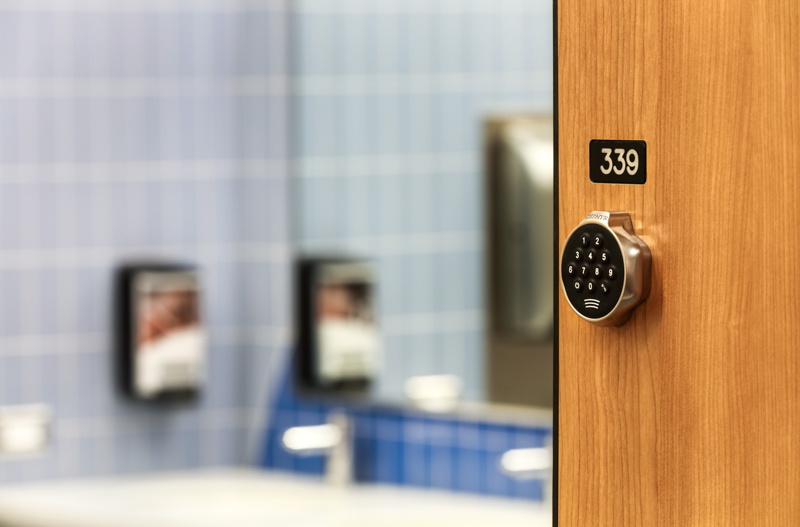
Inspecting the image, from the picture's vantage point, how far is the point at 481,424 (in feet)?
6.94

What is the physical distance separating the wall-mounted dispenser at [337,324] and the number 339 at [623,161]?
4.84ft

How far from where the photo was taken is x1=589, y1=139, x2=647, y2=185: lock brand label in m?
0.76

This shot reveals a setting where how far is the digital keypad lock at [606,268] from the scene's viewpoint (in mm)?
745

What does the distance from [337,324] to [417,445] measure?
28 cm

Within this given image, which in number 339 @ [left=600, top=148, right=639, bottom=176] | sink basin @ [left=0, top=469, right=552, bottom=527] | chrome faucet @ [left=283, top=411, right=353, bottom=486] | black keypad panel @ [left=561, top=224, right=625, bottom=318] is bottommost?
sink basin @ [left=0, top=469, right=552, bottom=527]

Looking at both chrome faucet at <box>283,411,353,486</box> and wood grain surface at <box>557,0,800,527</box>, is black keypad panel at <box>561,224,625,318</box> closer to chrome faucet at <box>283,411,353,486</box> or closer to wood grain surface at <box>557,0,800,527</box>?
wood grain surface at <box>557,0,800,527</box>

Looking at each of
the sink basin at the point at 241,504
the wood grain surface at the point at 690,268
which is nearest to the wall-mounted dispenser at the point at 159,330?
the sink basin at the point at 241,504

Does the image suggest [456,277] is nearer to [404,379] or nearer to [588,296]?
[404,379]

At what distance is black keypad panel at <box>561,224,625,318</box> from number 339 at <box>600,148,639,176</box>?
4cm

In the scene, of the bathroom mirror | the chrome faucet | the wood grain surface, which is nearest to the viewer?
the wood grain surface

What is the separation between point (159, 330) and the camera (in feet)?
7.51

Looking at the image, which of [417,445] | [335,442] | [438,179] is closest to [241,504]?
[335,442]

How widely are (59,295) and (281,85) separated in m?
0.60

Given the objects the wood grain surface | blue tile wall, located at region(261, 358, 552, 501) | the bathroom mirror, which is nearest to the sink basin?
blue tile wall, located at region(261, 358, 552, 501)
